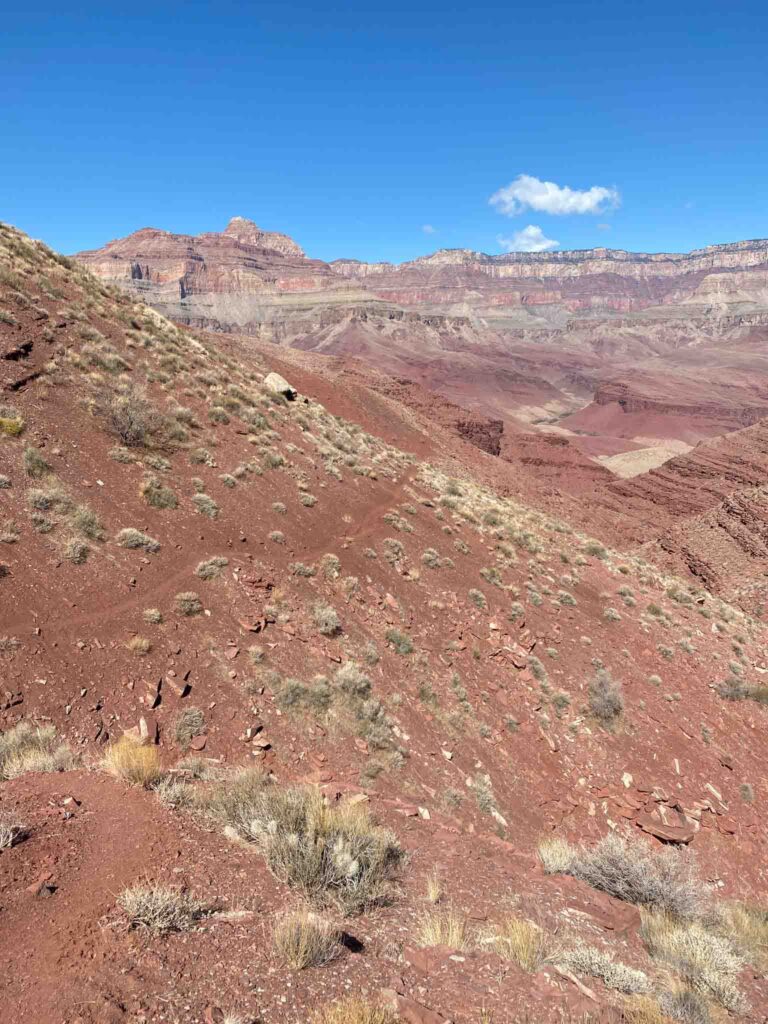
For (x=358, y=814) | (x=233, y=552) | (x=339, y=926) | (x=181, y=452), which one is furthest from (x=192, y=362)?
(x=339, y=926)

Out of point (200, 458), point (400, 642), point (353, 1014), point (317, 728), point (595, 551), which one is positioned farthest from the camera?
point (595, 551)

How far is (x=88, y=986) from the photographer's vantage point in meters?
3.22

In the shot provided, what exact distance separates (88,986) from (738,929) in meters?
7.70

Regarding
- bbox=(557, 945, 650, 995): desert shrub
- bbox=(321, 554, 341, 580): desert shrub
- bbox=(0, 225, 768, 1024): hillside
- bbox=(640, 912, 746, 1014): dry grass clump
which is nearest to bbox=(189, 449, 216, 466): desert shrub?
bbox=(0, 225, 768, 1024): hillside

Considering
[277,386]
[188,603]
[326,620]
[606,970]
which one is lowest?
[606,970]

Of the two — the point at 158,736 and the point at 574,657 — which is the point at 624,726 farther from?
the point at 158,736

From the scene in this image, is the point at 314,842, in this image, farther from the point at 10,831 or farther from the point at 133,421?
the point at 133,421

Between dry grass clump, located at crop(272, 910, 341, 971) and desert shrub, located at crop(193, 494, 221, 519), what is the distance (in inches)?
384

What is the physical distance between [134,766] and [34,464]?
753 cm

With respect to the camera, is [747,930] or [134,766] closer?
[134,766]

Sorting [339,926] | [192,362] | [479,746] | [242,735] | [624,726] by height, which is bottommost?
[624,726]

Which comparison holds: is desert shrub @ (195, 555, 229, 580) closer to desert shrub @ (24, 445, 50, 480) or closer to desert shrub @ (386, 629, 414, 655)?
desert shrub @ (24, 445, 50, 480)

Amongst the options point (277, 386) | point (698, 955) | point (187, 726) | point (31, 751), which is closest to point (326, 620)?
point (187, 726)

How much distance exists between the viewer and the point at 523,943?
4613 millimetres
